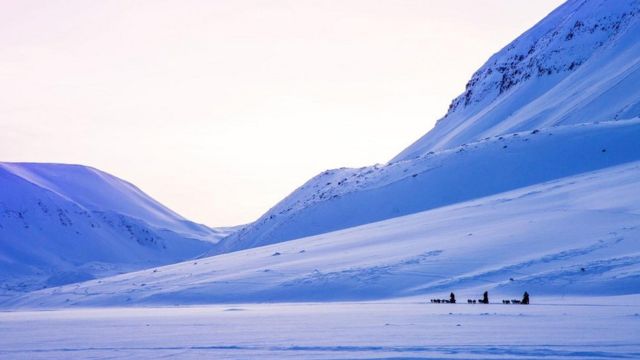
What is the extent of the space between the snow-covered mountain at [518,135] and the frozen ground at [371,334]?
120 feet

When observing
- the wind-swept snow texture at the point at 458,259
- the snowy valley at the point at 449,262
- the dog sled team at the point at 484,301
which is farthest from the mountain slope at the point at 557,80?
the dog sled team at the point at 484,301

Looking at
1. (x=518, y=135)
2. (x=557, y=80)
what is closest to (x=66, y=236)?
(x=557, y=80)

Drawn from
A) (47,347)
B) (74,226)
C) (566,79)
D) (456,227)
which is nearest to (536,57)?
(566,79)

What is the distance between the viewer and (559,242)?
38375 millimetres

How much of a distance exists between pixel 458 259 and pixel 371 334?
19.0 metres

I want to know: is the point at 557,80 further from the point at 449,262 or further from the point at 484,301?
the point at 484,301

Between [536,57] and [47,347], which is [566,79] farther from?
[47,347]

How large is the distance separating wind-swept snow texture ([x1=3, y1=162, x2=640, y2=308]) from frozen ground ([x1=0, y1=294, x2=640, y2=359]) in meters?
4.25

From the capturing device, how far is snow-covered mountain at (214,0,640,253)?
65.3 metres

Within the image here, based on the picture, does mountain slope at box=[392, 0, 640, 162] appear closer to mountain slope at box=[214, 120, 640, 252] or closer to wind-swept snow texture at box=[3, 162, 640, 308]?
mountain slope at box=[214, 120, 640, 252]

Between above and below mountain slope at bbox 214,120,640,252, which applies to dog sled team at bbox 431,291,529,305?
below

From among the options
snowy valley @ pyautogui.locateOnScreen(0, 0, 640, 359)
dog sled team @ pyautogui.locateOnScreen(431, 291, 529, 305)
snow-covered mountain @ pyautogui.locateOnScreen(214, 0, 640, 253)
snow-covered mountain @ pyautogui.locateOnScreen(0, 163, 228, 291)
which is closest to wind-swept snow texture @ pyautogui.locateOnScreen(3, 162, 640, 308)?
snowy valley @ pyautogui.locateOnScreen(0, 0, 640, 359)

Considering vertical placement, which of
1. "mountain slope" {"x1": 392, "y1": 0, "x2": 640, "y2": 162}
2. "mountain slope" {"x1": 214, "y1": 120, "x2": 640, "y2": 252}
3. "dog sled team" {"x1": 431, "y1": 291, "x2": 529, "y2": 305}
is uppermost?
"mountain slope" {"x1": 392, "y1": 0, "x2": 640, "y2": 162}

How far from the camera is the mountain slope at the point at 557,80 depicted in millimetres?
84062
